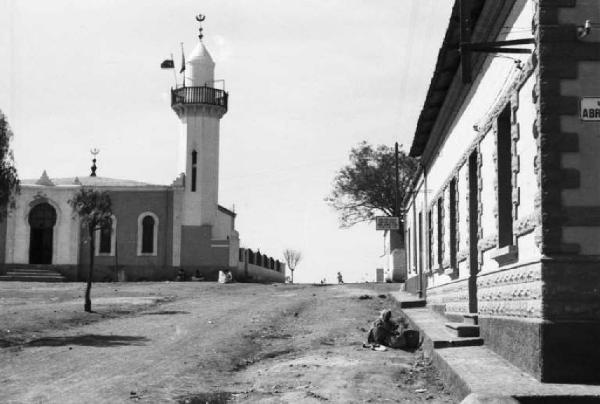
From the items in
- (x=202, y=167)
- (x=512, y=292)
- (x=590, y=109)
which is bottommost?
(x=512, y=292)

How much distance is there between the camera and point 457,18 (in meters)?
12.8

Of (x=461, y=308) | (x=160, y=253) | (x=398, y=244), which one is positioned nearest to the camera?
(x=461, y=308)

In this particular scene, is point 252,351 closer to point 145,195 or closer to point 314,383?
point 314,383

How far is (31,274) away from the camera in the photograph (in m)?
45.3

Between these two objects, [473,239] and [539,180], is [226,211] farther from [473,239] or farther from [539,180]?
[539,180]

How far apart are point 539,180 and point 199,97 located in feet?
132

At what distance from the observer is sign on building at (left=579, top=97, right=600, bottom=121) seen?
8.78 m

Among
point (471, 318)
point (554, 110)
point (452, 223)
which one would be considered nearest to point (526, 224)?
point (554, 110)

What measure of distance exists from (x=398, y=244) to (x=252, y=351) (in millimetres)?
34553

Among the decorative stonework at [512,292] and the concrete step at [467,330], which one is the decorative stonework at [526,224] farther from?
the concrete step at [467,330]

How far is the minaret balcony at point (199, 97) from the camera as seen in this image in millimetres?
48000

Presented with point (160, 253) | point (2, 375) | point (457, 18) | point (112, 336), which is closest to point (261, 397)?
point (2, 375)

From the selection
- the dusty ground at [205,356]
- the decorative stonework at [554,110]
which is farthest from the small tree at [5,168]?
the decorative stonework at [554,110]

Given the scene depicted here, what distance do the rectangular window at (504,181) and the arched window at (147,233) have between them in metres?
36.8
